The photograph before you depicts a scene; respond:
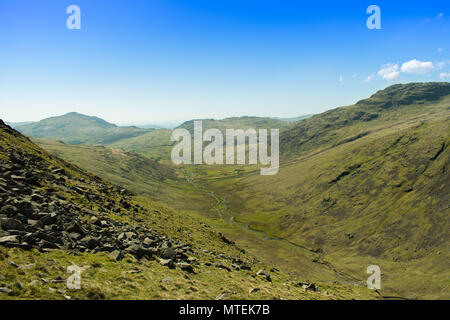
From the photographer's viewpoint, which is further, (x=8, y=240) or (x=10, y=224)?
(x=10, y=224)

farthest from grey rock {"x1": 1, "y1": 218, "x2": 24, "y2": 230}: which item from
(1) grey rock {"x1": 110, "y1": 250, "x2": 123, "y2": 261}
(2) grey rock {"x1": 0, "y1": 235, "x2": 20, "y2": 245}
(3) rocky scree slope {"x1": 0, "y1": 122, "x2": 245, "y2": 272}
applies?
(1) grey rock {"x1": 110, "y1": 250, "x2": 123, "y2": 261}

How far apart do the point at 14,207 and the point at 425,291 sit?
146862mm

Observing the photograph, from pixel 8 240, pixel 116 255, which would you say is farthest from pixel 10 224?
pixel 116 255

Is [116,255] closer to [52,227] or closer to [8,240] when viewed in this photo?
[52,227]

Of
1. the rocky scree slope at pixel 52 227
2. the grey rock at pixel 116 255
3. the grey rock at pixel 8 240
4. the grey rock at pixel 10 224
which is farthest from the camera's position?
the grey rock at pixel 116 255

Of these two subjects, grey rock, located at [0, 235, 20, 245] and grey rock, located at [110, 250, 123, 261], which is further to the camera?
grey rock, located at [110, 250, 123, 261]

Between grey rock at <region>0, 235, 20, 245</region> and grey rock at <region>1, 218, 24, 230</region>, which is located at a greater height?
grey rock at <region>1, 218, 24, 230</region>

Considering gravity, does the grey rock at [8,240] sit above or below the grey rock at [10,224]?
below

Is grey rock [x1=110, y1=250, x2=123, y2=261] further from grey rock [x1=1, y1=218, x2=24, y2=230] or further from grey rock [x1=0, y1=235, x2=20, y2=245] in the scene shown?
grey rock [x1=1, y1=218, x2=24, y2=230]

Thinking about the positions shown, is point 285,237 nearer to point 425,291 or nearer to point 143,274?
point 425,291

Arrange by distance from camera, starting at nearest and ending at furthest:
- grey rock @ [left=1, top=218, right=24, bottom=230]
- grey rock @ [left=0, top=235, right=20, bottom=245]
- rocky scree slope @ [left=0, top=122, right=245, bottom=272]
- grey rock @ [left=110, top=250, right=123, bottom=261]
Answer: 1. grey rock @ [left=0, top=235, right=20, bottom=245]
2. grey rock @ [left=1, top=218, right=24, bottom=230]
3. rocky scree slope @ [left=0, top=122, right=245, bottom=272]
4. grey rock @ [left=110, top=250, right=123, bottom=261]

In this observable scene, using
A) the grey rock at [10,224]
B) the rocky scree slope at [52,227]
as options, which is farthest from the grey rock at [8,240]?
the grey rock at [10,224]

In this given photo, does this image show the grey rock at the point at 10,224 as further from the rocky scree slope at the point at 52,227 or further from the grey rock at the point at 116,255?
the grey rock at the point at 116,255
